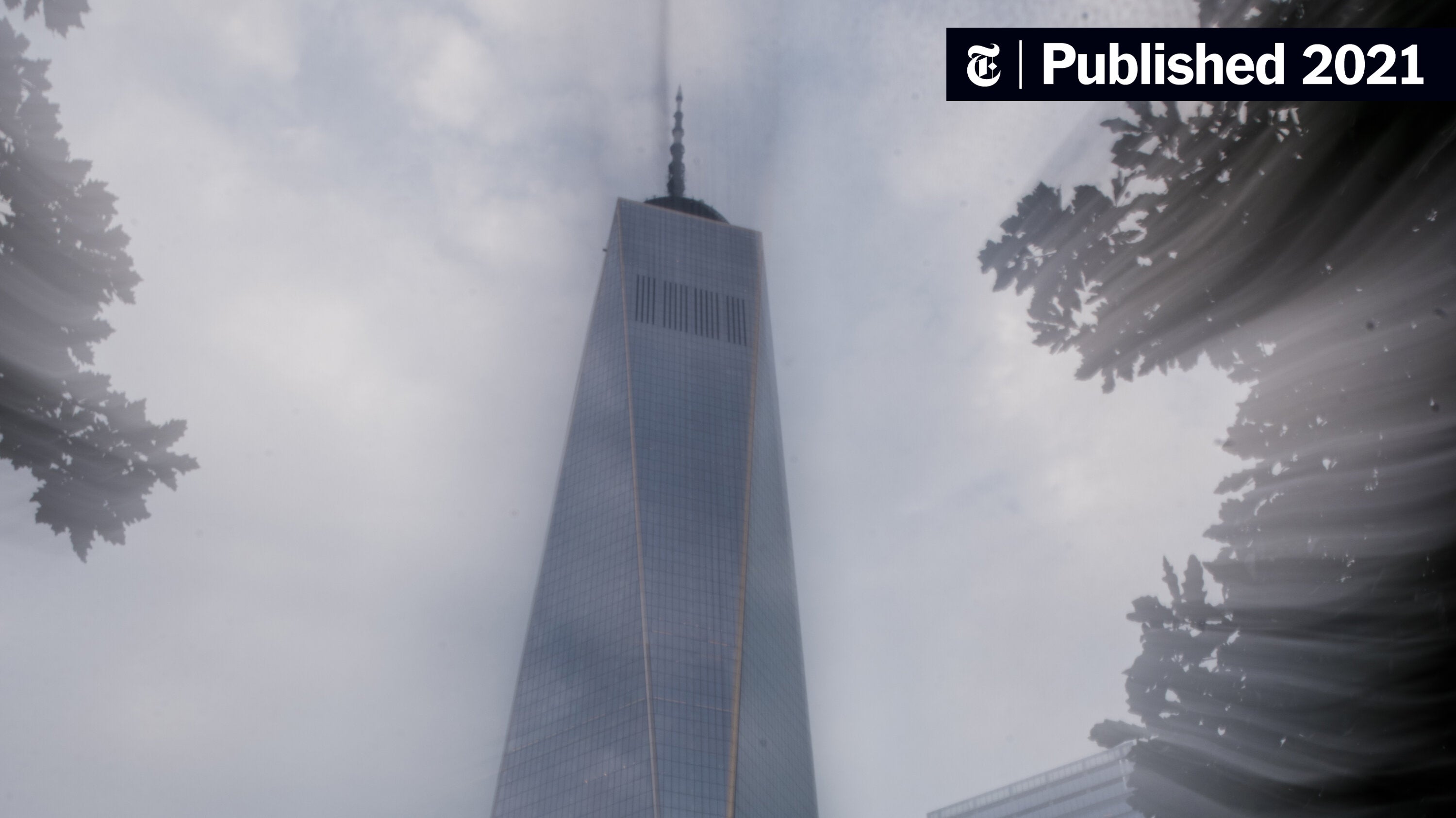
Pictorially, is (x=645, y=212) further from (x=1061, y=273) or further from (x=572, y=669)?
(x=1061, y=273)

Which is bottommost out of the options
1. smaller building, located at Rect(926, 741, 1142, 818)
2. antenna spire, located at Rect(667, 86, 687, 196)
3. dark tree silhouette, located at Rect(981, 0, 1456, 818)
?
dark tree silhouette, located at Rect(981, 0, 1456, 818)

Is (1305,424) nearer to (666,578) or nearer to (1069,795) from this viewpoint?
(666,578)

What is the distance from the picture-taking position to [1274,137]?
5898mm

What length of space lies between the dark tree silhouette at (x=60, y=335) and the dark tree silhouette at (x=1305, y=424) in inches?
245

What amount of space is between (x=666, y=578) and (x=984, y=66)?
50.4m

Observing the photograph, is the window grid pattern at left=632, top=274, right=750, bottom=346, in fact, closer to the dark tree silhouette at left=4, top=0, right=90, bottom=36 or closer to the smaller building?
the smaller building

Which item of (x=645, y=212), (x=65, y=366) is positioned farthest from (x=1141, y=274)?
(x=645, y=212)

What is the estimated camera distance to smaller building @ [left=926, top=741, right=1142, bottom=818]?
56375 millimetres

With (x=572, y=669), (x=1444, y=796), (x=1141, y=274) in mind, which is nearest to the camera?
(x=1444, y=796)

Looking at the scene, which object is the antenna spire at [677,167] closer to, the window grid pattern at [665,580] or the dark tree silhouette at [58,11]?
the window grid pattern at [665,580]

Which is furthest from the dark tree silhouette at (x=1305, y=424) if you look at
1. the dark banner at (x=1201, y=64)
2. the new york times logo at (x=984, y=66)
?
the new york times logo at (x=984, y=66)

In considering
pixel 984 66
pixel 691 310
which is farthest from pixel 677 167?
pixel 984 66

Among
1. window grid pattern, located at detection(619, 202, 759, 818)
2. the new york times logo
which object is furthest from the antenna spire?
the new york times logo

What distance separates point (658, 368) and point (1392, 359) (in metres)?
58.9
